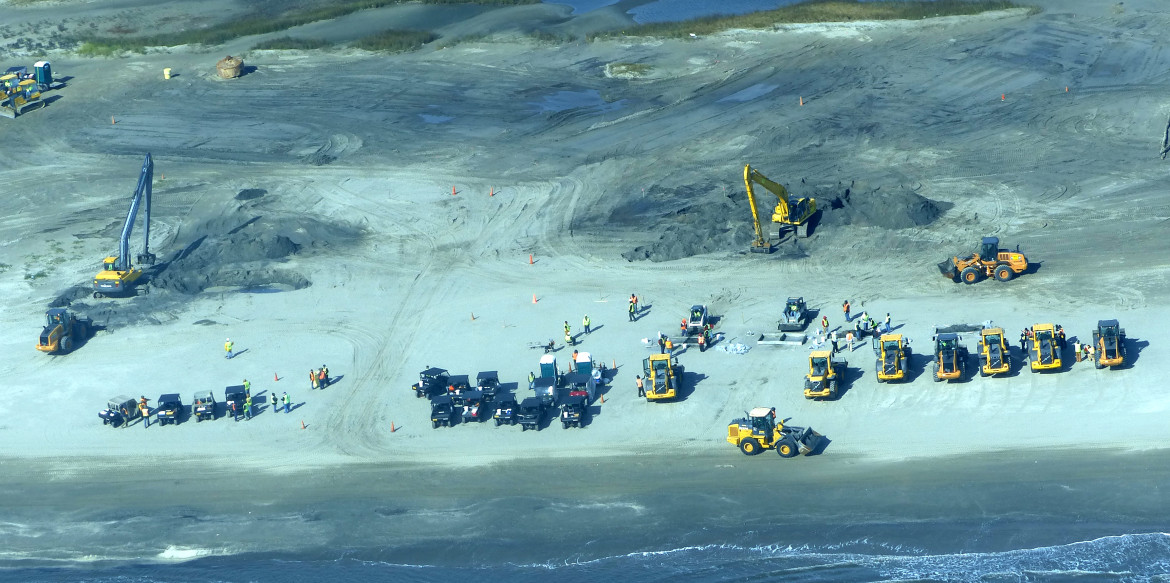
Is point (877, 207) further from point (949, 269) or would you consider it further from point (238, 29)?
point (238, 29)

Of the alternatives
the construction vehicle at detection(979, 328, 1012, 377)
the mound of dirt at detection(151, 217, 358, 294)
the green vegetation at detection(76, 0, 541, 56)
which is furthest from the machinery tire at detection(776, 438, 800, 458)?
the green vegetation at detection(76, 0, 541, 56)

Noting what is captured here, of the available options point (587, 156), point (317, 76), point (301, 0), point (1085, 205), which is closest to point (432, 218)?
point (587, 156)

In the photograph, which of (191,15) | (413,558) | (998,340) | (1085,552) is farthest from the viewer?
(191,15)

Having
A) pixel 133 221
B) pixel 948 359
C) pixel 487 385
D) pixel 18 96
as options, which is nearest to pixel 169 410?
pixel 487 385

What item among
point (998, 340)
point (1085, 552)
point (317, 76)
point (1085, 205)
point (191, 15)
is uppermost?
point (191, 15)

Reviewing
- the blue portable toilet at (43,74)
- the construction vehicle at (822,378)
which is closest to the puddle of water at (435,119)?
the blue portable toilet at (43,74)

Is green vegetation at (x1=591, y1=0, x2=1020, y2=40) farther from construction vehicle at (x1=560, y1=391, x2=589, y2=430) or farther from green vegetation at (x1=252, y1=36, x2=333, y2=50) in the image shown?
construction vehicle at (x1=560, y1=391, x2=589, y2=430)

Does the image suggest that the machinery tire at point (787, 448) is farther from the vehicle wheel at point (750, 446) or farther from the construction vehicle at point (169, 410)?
the construction vehicle at point (169, 410)

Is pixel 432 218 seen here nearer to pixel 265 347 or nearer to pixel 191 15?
pixel 265 347
